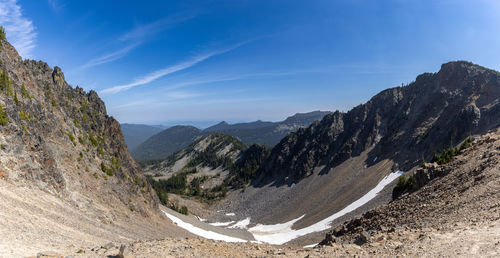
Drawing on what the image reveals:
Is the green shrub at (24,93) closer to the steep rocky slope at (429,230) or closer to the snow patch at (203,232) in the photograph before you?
the steep rocky slope at (429,230)

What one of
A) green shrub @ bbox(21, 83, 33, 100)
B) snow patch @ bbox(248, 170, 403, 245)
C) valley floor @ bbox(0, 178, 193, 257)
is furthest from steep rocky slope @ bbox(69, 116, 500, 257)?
snow patch @ bbox(248, 170, 403, 245)

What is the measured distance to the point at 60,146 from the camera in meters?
33.3

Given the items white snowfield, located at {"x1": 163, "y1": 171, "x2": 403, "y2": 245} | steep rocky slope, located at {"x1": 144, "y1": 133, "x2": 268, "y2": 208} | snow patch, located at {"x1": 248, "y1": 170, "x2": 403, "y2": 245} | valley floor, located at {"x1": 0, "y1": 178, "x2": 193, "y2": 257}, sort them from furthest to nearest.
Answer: steep rocky slope, located at {"x1": 144, "y1": 133, "x2": 268, "y2": 208} < snow patch, located at {"x1": 248, "y1": 170, "x2": 403, "y2": 245} < white snowfield, located at {"x1": 163, "y1": 171, "x2": 403, "y2": 245} < valley floor, located at {"x1": 0, "y1": 178, "x2": 193, "y2": 257}

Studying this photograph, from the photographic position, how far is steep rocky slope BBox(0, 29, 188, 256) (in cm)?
1816

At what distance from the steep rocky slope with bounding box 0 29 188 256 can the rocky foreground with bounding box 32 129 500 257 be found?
7.47 meters

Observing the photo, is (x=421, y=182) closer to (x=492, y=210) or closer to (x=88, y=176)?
(x=492, y=210)

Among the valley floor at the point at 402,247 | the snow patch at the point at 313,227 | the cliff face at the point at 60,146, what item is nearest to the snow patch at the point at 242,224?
the snow patch at the point at 313,227

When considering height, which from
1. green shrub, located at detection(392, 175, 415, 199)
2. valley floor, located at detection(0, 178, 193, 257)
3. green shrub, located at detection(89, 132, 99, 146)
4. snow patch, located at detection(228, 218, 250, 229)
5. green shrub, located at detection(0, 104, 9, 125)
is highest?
green shrub, located at detection(0, 104, 9, 125)

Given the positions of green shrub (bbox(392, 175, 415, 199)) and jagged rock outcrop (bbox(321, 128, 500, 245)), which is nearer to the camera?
jagged rock outcrop (bbox(321, 128, 500, 245))

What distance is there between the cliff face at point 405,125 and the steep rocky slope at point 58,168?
64.1 meters

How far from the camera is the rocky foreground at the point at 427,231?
12617mm

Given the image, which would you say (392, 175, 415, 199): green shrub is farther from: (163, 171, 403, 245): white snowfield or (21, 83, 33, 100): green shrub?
(21, 83, 33, 100): green shrub

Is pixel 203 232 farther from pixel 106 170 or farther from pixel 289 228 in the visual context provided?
pixel 289 228

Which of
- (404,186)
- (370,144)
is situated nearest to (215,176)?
(370,144)
